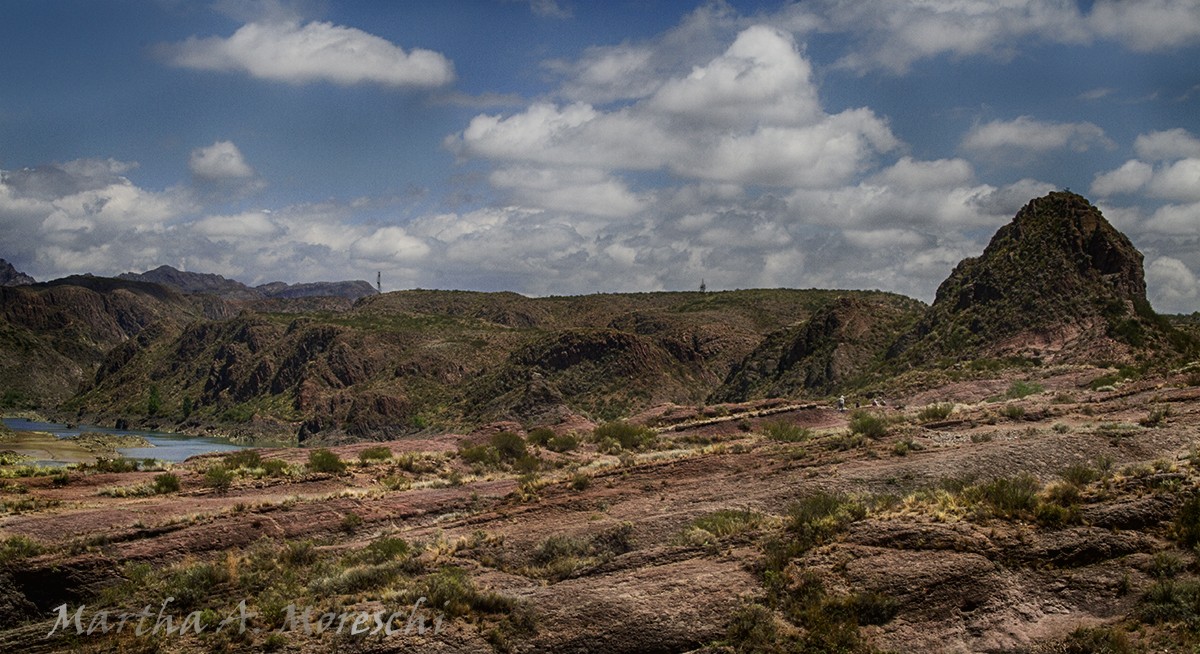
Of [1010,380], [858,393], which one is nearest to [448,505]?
[1010,380]

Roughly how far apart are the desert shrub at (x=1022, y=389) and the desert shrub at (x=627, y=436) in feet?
55.0

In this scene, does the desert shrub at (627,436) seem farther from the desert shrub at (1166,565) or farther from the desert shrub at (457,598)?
the desert shrub at (1166,565)

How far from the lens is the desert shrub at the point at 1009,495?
50.6 feet

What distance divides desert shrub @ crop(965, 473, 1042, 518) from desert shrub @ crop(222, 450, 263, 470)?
2570 cm

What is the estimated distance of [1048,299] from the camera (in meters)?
55.1

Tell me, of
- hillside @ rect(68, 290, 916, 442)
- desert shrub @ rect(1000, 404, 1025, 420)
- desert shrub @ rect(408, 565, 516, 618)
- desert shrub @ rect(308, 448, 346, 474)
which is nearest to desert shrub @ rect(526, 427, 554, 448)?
desert shrub @ rect(308, 448, 346, 474)

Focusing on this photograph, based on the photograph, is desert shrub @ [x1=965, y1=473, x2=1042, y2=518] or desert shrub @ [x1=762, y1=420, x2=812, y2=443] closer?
desert shrub @ [x1=965, y1=473, x2=1042, y2=518]

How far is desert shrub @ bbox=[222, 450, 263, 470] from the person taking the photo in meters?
32.2

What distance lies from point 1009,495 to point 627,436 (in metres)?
23.5

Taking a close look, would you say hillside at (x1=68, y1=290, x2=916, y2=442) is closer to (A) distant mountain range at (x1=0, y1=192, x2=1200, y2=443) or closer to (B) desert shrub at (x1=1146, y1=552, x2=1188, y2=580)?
(A) distant mountain range at (x1=0, y1=192, x2=1200, y2=443)

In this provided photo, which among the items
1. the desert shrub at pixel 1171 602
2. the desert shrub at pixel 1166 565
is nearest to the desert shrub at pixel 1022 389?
the desert shrub at pixel 1166 565

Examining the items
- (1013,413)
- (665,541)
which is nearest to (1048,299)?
(1013,413)

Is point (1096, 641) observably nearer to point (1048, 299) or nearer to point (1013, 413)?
point (1013, 413)

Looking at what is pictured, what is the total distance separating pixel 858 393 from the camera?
54.5m
